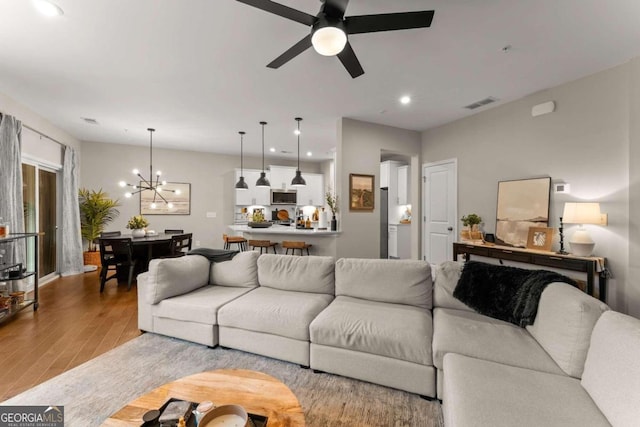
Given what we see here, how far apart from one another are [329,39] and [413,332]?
81.9 inches

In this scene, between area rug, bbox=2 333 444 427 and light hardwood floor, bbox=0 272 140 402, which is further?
light hardwood floor, bbox=0 272 140 402

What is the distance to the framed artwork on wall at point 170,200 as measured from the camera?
7191mm

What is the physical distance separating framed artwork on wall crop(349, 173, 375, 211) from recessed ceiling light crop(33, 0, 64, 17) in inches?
155

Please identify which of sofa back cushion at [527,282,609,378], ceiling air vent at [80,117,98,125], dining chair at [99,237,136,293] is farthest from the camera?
ceiling air vent at [80,117,98,125]

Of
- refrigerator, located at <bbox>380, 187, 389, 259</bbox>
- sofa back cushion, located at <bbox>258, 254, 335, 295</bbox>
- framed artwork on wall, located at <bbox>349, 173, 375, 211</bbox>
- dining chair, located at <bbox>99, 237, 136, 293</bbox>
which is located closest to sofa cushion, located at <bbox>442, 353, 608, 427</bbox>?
sofa back cushion, located at <bbox>258, 254, 335, 295</bbox>

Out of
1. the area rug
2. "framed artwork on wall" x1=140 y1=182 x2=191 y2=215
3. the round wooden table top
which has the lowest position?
the area rug

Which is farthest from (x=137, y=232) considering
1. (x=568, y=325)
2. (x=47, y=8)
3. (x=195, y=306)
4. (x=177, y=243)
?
(x=568, y=325)

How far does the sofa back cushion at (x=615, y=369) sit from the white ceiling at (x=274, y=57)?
2.33 metres

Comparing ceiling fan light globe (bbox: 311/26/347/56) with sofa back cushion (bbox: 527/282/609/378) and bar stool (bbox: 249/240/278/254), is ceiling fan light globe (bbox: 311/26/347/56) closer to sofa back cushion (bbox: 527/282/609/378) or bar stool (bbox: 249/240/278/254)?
sofa back cushion (bbox: 527/282/609/378)

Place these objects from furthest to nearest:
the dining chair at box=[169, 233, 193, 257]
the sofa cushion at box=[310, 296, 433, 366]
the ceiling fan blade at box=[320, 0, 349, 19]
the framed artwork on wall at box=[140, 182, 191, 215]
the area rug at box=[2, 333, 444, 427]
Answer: the framed artwork on wall at box=[140, 182, 191, 215] < the dining chair at box=[169, 233, 193, 257] < the sofa cushion at box=[310, 296, 433, 366] < the area rug at box=[2, 333, 444, 427] < the ceiling fan blade at box=[320, 0, 349, 19]

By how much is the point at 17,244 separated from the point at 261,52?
424 centimetres

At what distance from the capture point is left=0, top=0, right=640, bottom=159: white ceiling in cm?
233

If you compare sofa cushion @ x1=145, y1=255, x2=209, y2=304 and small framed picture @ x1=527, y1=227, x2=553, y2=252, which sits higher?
small framed picture @ x1=527, y1=227, x2=553, y2=252

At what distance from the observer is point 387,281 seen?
8.98 ft
